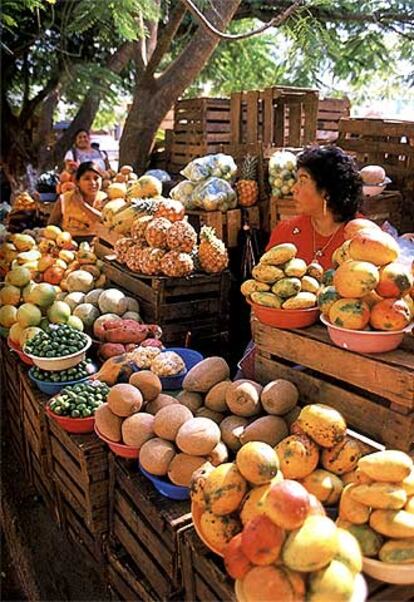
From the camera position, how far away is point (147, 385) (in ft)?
7.72

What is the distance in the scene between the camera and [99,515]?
2.48m

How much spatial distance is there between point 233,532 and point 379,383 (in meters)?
0.69

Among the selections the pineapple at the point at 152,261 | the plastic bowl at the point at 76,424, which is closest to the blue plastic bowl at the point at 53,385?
the plastic bowl at the point at 76,424

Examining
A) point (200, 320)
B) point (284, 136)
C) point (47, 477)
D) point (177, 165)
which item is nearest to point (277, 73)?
point (177, 165)

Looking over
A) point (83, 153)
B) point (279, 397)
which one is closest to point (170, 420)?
point (279, 397)

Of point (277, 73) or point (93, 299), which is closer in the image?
point (93, 299)

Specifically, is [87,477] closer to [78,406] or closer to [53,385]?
[78,406]

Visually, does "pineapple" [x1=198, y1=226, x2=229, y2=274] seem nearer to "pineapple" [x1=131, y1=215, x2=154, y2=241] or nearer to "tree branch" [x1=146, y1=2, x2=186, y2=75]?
"pineapple" [x1=131, y1=215, x2=154, y2=241]

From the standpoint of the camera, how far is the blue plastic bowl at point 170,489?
6.50 feet

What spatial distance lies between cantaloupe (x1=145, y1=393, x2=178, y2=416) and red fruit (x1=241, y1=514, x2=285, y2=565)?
3.24ft

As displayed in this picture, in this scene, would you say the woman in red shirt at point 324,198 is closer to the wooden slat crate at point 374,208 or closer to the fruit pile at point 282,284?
the fruit pile at point 282,284

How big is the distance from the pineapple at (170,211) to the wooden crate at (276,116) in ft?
6.54

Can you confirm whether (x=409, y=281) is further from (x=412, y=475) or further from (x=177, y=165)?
(x=177, y=165)

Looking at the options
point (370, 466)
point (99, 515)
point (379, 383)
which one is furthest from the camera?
point (99, 515)
